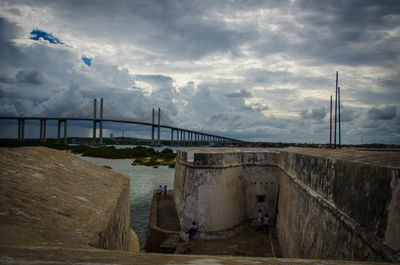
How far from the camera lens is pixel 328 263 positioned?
1.38 m

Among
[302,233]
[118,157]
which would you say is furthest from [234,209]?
[118,157]

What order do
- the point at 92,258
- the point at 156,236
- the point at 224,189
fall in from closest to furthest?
the point at 92,258, the point at 156,236, the point at 224,189

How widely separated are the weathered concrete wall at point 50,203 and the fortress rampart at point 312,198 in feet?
8.36

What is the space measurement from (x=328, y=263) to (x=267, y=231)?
380 inches

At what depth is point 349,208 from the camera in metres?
3.36

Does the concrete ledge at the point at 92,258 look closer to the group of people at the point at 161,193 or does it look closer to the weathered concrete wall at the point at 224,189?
the weathered concrete wall at the point at 224,189

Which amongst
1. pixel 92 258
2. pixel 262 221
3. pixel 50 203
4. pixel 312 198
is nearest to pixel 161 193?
pixel 262 221

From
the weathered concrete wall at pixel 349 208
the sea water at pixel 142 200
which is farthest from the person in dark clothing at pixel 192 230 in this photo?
the weathered concrete wall at pixel 349 208

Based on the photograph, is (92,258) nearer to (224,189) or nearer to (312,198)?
(312,198)

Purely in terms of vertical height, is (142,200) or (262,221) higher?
(262,221)

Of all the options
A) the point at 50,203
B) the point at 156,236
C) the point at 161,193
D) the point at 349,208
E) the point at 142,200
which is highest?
the point at 50,203

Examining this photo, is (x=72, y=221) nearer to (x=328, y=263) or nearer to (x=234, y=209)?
(x=328, y=263)

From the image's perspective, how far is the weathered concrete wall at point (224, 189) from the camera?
9.70 meters

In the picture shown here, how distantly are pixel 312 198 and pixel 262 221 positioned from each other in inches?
248
